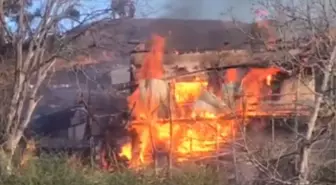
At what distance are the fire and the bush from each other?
3580 mm

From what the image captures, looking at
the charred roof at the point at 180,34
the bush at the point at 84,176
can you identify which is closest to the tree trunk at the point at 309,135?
the bush at the point at 84,176

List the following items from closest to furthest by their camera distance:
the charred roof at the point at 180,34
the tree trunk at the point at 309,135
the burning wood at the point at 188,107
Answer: the tree trunk at the point at 309,135
the burning wood at the point at 188,107
the charred roof at the point at 180,34

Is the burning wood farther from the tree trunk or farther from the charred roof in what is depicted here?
the tree trunk

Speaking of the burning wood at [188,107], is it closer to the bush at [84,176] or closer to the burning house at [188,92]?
the burning house at [188,92]

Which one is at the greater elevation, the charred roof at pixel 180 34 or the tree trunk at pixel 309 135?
the charred roof at pixel 180 34

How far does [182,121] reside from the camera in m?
13.8

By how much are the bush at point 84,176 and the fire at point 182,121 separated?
3.58 metres

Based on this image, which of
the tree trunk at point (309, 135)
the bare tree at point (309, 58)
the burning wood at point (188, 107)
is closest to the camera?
the tree trunk at point (309, 135)

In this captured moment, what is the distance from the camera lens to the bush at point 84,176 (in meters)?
8.64

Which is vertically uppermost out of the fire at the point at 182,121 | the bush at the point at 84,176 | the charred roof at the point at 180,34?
the charred roof at the point at 180,34

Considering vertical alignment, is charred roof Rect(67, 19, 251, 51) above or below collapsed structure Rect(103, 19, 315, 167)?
above

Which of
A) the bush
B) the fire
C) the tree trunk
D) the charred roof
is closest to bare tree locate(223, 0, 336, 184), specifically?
the tree trunk

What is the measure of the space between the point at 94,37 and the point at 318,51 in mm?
5599

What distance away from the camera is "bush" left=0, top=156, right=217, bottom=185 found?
8.64 metres
